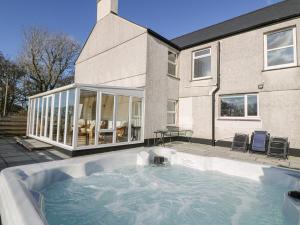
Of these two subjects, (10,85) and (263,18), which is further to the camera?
(10,85)

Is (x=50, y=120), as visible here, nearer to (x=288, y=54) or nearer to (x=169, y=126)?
(x=169, y=126)

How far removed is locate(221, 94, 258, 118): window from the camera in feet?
30.3

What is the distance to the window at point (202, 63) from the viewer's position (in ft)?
Answer: 36.2

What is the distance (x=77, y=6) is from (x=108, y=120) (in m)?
12.6

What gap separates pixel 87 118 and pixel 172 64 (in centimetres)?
656

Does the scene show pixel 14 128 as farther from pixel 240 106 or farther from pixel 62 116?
pixel 240 106

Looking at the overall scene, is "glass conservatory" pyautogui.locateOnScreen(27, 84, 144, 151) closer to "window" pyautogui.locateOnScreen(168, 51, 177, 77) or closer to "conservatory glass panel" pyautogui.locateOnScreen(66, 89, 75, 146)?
"conservatory glass panel" pyautogui.locateOnScreen(66, 89, 75, 146)

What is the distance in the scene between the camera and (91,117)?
26.2 ft

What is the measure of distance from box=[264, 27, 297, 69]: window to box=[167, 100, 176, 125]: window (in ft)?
17.3

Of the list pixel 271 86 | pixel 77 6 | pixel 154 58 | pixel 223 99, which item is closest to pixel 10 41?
pixel 77 6

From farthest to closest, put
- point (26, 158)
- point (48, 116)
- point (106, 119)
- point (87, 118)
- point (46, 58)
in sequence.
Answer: point (46, 58) < point (48, 116) < point (106, 119) < point (87, 118) < point (26, 158)

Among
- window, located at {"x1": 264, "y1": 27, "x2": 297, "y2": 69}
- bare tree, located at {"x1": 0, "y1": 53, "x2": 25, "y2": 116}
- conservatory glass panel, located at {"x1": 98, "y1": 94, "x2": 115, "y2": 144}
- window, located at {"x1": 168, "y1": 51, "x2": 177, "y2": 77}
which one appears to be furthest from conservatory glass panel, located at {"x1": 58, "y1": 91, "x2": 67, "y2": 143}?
bare tree, located at {"x1": 0, "y1": 53, "x2": 25, "y2": 116}

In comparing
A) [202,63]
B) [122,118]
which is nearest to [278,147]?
[202,63]

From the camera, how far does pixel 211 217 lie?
4156mm
